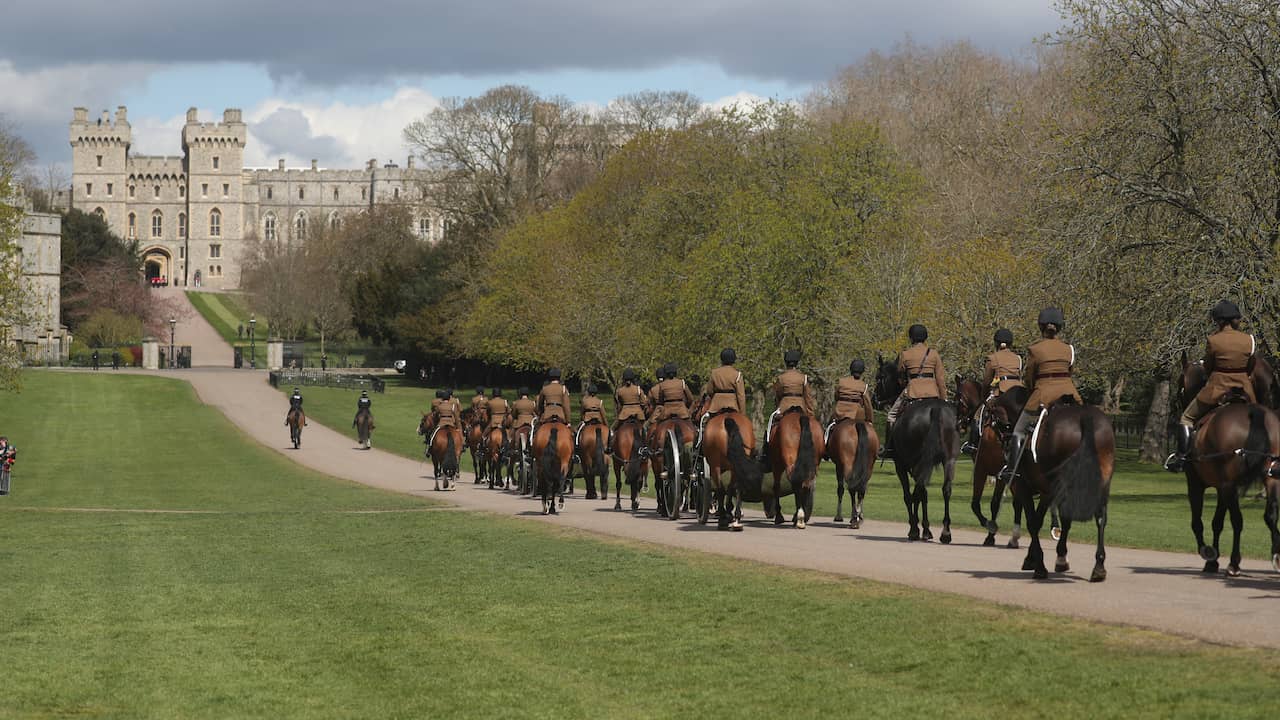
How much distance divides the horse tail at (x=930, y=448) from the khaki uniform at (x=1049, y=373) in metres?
3.96

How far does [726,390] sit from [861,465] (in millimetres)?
2153

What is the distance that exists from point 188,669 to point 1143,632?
6965mm

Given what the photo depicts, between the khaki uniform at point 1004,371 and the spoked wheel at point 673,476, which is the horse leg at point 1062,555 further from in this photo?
the spoked wheel at point 673,476

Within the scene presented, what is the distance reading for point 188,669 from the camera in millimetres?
11258

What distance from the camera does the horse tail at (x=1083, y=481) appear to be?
13.7 meters

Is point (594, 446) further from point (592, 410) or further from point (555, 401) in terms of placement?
point (555, 401)

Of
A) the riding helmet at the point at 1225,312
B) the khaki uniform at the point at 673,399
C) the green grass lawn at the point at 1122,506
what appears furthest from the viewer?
the khaki uniform at the point at 673,399

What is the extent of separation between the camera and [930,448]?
61.5 ft

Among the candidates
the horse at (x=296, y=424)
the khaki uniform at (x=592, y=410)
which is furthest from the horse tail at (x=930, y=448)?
the horse at (x=296, y=424)

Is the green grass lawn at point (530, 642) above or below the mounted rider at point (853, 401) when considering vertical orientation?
below

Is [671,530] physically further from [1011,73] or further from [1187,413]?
[1011,73]

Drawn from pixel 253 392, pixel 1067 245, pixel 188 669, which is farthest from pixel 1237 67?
pixel 253 392

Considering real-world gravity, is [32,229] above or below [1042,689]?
above

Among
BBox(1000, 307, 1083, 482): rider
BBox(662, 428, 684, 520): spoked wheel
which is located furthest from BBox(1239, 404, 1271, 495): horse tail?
BBox(662, 428, 684, 520): spoked wheel
